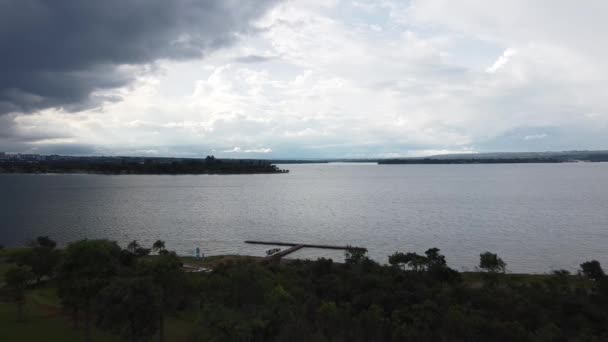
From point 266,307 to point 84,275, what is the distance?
7.67 metres

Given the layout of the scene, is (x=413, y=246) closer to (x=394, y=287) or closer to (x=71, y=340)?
(x=394, y=287)

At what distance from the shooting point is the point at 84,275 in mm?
17344

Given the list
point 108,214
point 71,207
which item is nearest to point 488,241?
point 108,214

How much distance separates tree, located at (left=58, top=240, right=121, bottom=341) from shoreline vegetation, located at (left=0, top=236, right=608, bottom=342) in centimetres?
4

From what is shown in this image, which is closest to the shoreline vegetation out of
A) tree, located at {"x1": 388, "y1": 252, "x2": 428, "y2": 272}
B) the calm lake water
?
tree, located at {"x1": 388, "y1": 252, "x2": 428, "y2": 272}

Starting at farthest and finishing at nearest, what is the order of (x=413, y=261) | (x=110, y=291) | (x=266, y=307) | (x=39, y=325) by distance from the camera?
(x=413, y=261) < (x=39, y=325) < (x=266, y=307) < (x=110, y=291)

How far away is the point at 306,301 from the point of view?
2053 centimetres

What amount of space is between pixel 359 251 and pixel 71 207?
219 feet

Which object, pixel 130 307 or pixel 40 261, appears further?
pixel 40 261

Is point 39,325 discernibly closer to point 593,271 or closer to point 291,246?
point 291,246

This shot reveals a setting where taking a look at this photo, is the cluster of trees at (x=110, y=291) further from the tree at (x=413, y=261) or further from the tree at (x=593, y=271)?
the tree at (x=593, y=271)

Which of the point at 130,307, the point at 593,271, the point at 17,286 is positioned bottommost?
the point at 593,271

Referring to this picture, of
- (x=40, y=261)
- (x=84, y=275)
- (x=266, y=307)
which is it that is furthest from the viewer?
(x=40, y=261)

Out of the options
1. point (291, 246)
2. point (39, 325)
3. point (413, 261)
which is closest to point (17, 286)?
point (39, 325)
